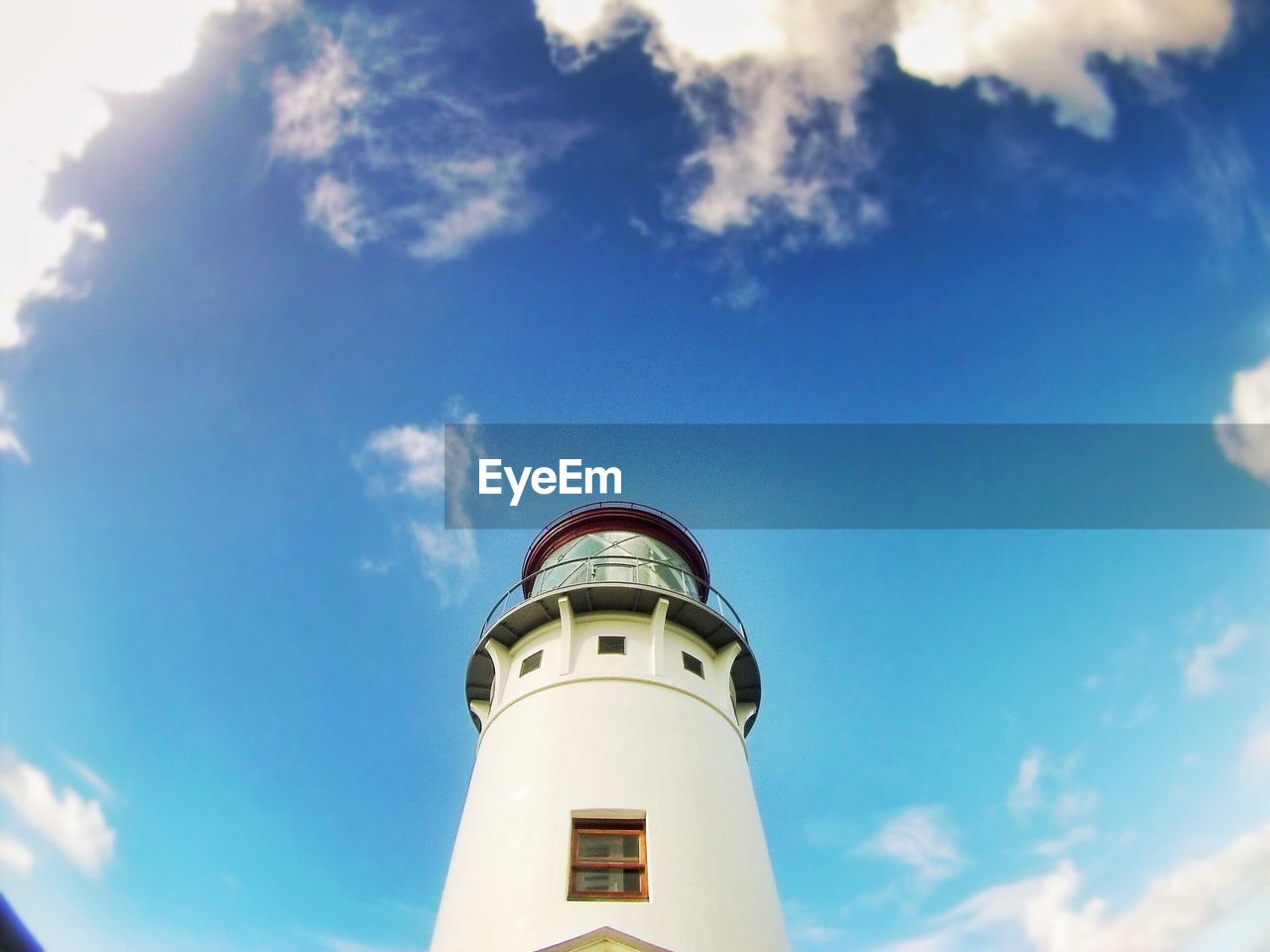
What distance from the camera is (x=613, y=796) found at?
44.4 feet

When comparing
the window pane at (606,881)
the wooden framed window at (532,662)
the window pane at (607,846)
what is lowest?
the window pane at (606,881)

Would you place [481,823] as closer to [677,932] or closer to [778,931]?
[677,932]

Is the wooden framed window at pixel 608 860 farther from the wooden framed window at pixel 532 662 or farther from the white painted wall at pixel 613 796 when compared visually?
the wooden framed window at pixel 532 662

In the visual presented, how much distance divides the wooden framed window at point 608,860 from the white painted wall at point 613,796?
177 mm

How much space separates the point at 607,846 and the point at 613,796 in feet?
2.66

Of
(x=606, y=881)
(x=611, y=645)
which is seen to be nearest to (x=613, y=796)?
(x=606, y=881)

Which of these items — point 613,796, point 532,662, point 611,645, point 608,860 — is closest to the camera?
point 608,860

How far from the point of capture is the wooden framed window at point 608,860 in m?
12.4

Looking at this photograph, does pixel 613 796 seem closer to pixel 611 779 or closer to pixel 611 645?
pixel 611 779

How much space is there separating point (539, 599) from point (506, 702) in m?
2.18

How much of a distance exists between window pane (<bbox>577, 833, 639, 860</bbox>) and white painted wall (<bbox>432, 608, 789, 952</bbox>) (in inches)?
11.3

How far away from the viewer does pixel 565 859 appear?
12.6 meters

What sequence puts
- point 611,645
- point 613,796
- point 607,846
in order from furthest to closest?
point 611,645, point 613,796, point 607,846

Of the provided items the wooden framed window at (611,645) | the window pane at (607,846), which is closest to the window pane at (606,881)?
the window pane at (607,846)
